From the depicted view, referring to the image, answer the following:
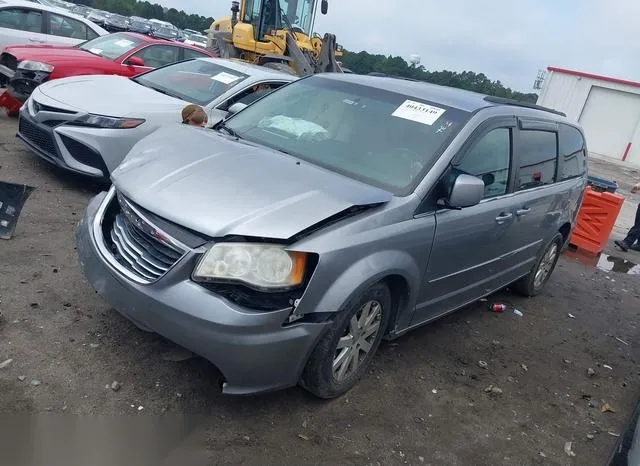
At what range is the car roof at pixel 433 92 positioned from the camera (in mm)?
4000

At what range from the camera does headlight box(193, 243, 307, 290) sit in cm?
271

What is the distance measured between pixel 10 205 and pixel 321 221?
283cm

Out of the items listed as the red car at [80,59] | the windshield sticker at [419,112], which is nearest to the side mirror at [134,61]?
the red car at [80,59]

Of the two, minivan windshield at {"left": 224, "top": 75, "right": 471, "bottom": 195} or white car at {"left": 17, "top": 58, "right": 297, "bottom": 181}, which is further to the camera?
white car at {"left": 17, "top": 58, "right": 297, "bottom": 181}

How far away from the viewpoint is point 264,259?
2.74 metres

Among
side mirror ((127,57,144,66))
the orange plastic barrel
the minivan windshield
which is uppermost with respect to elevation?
the minivan windshield

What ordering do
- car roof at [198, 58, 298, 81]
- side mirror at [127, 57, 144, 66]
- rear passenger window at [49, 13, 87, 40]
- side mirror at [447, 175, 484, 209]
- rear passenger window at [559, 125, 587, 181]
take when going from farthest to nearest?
rear passenger window at [49, 13, 87, 40] → side mirror at [127, 57, 144, 66] → car roof at [198, 58, 298, 81] → rear passenger window at [559, 125, 587, 181] → side mirror at [447, 175, 484, 209]

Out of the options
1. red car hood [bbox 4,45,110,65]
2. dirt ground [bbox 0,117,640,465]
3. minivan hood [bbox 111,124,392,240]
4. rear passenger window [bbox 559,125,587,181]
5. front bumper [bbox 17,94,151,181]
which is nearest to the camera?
minivan hood [bbox 111,124,392,240]

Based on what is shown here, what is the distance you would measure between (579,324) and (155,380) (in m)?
4.21

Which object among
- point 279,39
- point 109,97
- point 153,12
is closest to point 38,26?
point 279,39

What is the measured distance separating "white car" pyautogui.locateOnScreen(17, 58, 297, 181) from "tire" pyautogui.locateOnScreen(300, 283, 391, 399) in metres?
3.43

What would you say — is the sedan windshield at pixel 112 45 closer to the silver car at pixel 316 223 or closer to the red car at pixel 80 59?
the red car at pixel 80 59

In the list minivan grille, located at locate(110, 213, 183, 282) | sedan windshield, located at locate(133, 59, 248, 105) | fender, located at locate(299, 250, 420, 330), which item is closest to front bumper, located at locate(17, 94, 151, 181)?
sedan windshield, located at locate(133, 59, 248, 105)

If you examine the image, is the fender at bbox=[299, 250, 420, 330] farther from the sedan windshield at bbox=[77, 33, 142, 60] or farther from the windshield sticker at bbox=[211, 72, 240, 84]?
the sedan windshield at bbox=[77, 33, 142, 60]
